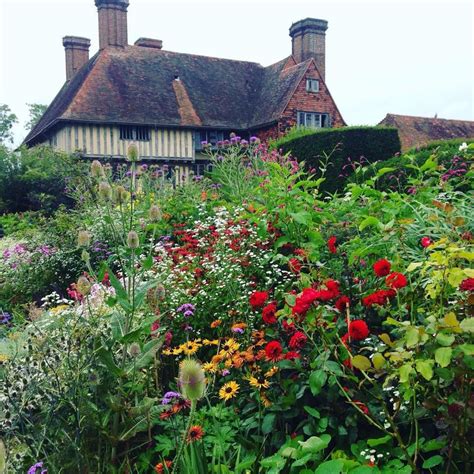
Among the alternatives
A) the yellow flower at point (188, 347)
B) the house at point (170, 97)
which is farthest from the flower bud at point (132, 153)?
the house at point (170, 97)

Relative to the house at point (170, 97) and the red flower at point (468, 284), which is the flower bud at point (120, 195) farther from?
the house at point (170, 97)

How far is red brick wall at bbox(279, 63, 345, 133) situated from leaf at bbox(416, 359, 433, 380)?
21.5m

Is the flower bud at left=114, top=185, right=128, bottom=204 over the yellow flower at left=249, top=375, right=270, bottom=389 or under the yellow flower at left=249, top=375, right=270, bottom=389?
over

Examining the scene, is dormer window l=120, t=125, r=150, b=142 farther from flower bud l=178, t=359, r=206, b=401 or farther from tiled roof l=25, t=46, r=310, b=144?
flower bud l=178, t=359, r=206, b=401

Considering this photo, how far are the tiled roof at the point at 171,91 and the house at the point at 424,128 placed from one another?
15.1 feet

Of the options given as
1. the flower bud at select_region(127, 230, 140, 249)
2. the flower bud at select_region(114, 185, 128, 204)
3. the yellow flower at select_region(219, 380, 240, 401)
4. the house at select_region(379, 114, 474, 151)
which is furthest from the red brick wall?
the yellow flower at select_region(219, 380, 240, 401)

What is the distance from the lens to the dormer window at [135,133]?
2167 cm

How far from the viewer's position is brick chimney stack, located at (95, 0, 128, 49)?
23953 millimetres

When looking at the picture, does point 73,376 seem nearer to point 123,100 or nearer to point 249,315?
point 249,315

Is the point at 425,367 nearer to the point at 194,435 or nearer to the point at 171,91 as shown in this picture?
the point at 194,435

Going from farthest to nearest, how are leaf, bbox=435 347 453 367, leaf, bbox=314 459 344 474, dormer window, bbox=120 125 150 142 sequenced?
1. dormer window, bbox=120 125 150 142
2. leaf, bbox=314 459 344 474
3. leaf, bbox=435 347 453 367

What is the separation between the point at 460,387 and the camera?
2.06 m

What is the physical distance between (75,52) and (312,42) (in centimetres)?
1141

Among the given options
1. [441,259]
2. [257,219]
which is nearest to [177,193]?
[257,219]
